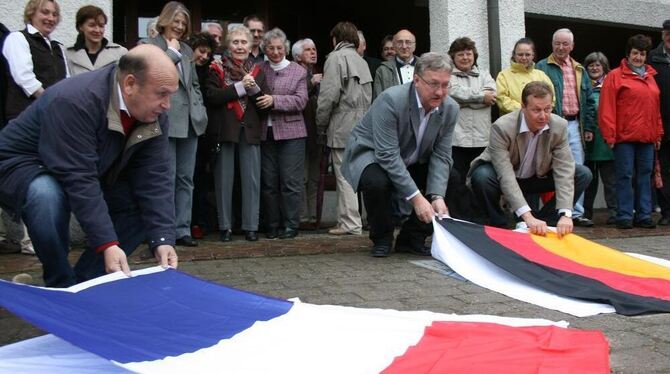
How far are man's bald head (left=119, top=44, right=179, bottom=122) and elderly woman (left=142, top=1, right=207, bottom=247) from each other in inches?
104

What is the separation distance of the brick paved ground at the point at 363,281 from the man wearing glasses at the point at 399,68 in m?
1.52

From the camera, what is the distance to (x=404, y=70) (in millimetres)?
7020

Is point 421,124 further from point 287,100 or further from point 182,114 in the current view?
point 182,114

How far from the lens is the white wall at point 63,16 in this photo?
6.18 metres

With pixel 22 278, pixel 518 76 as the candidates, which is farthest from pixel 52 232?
pixel 518 76

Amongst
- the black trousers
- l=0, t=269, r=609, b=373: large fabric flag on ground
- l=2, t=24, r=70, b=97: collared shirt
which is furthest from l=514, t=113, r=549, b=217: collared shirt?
l=2, t=24, r=70, b=97: collared shirt

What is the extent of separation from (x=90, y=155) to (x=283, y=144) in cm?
346

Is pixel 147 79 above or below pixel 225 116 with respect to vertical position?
above

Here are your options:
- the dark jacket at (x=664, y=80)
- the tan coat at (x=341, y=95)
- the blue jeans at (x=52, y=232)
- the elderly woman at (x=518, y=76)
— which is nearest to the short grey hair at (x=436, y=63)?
the tan coat at (x=341, y=95)

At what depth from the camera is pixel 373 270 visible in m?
4.89

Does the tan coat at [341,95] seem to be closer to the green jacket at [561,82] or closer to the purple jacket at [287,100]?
the purple jacket at [287,100]

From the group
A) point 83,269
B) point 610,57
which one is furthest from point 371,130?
point 610,57

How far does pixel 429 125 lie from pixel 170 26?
219 cm

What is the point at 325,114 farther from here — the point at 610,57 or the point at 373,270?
the point at 610,57
